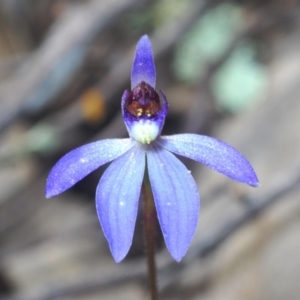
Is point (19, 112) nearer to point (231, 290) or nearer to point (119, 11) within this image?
point (119, 11)

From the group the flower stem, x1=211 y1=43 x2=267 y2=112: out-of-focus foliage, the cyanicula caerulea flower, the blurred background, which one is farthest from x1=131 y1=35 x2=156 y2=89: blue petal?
x1=211 y1=43 x2=267 y2=112: out-of-focus foliage

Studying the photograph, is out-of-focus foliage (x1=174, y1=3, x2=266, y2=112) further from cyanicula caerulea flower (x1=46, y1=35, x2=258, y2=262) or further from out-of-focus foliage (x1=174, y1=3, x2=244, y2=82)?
cyanicula caerulea flower (x1=46, y1=35, x2=258, y2=262)

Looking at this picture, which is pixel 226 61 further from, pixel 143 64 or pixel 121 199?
pixel 121 199

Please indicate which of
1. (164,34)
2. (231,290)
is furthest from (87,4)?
(231,290)

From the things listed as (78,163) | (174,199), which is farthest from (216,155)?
(78,163)

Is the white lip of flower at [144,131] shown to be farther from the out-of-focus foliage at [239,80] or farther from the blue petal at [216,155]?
the out-of-focus foliage at [239,80]

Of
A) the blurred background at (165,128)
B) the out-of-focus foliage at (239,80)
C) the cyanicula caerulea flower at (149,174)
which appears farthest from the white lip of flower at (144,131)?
the out-of-focus foliage at (239,80)

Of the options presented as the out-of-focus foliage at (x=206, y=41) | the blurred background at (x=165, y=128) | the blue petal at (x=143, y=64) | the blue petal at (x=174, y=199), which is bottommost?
the blue petal at (x=174, y=199)
